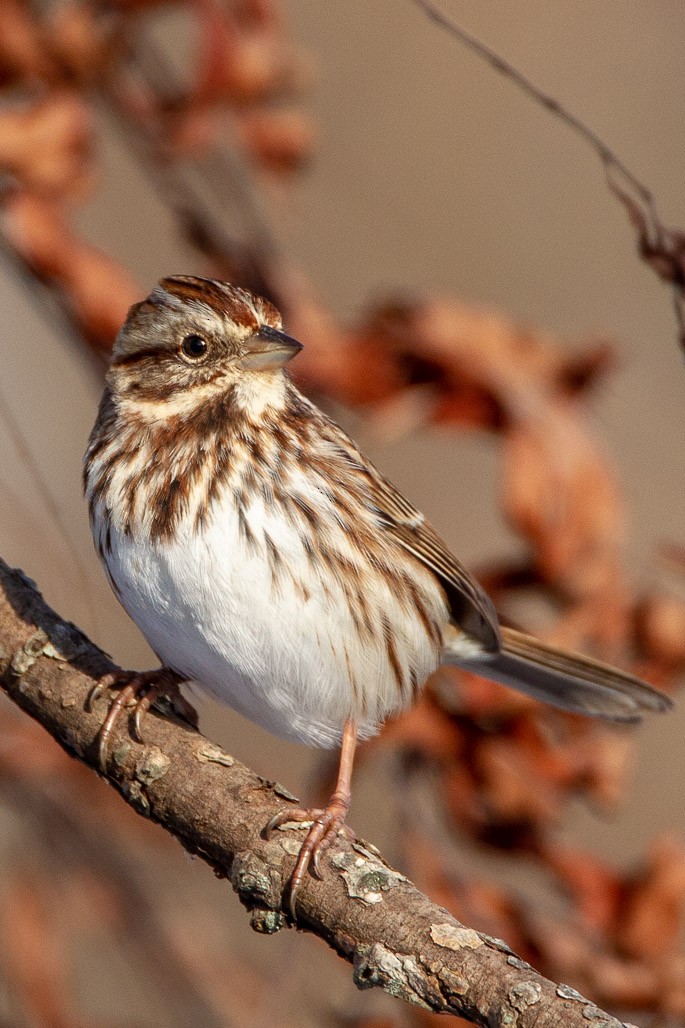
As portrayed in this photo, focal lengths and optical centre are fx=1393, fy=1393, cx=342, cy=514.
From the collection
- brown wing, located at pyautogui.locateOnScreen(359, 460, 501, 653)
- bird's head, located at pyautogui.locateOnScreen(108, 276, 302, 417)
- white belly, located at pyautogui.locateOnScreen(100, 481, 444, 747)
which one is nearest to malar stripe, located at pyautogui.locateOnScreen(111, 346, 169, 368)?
bird's head, located at pyautogui.locateOnScreen(108, 276, 302, 417)

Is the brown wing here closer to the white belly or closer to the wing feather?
the wing feather

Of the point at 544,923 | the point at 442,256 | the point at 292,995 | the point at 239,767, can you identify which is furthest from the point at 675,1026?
the point at 442,256

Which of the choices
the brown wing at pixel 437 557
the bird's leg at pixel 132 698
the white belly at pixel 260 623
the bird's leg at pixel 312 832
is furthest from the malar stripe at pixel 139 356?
the bird's leg at pixel 312 832

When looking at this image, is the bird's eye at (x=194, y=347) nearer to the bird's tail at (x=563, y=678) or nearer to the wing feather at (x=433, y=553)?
the wing feather at (x=433, y=553)

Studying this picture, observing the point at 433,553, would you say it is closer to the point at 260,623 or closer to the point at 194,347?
the point at 260,623

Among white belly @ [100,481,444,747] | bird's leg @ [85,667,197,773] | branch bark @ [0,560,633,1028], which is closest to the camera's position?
branch bark @ [0,560,633,1028]

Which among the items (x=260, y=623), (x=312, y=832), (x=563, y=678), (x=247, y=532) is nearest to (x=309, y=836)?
(x=312, y=832)
